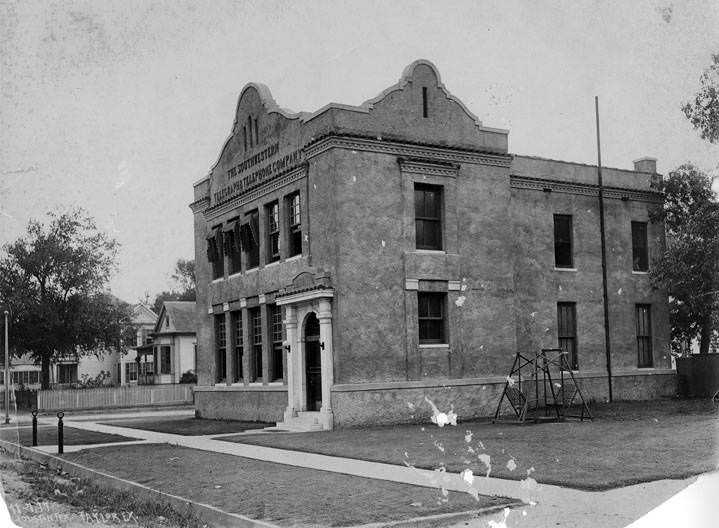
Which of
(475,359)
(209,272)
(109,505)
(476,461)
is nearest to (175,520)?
(109,505)

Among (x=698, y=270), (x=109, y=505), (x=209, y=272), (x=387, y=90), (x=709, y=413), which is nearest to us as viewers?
(x=109, y=505)

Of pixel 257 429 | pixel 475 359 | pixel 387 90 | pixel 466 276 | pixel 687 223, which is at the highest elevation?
pixel 387 90

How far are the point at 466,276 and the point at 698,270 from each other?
7.80m

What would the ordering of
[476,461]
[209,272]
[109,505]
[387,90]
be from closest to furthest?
[109,505]
[476,461]
[387,90]
[209,272]

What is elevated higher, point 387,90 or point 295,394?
point 387,90

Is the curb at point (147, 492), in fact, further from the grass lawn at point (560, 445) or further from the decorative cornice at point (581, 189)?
the decorative cornice at point (581, 189)

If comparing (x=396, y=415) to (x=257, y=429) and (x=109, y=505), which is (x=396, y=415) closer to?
(x=257, y=429)

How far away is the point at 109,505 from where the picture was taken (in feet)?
38.8

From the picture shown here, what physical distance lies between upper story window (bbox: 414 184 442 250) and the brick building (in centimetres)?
6

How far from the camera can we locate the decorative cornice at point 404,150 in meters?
22.7

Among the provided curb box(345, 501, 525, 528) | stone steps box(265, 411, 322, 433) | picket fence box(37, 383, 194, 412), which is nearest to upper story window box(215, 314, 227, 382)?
stone steps box(265, 411, 322, 433)

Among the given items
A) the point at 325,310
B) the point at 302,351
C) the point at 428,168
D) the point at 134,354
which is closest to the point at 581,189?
the point at 428,168

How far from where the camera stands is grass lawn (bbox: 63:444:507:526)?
9727 mm

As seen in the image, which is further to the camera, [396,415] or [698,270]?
[698,270]
